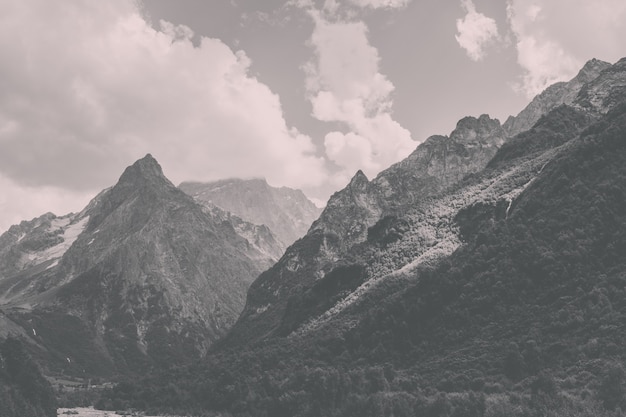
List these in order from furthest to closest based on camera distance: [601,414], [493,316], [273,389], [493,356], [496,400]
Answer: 1. [273,389]
2. [493,316]
3. [493,356]
4. [496,400]
5. [601,414]

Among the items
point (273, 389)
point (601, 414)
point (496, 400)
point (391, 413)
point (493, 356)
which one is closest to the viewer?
point (601, 414)

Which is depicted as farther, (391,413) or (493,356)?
(493,356)

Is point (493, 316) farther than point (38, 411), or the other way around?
point (493, 316)

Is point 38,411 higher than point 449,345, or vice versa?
point 38,411

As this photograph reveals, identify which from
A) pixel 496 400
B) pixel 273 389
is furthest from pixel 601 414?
pixel 273 389

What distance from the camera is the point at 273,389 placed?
185m

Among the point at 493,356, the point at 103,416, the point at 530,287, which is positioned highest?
the point at 103,416

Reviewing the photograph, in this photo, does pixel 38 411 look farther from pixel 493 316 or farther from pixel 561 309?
pixel 561 309

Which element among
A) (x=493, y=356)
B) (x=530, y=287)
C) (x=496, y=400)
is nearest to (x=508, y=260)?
(x=530, y=287)

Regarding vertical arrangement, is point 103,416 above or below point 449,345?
above

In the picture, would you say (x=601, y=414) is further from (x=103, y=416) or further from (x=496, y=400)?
(x=103, y=416)

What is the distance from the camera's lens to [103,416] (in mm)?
186375

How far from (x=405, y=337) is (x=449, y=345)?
2230 cm

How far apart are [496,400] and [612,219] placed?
92300mm
